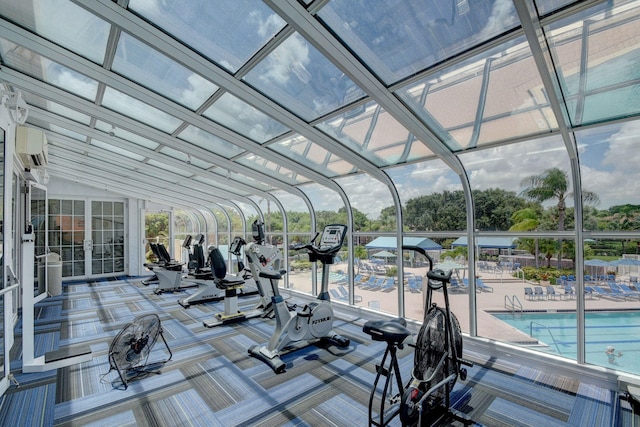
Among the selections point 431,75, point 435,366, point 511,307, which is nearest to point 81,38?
point 431,75

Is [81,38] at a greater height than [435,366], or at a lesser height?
greater

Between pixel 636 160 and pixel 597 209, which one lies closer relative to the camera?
pixel 597 209

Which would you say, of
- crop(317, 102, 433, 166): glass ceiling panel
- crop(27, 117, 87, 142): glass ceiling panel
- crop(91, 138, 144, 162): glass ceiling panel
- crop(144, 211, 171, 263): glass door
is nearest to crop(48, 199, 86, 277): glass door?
Result: crop(144, 211, 171, 263): glass door

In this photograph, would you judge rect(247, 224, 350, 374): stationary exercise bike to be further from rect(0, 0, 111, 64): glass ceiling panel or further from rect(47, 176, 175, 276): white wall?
rect(47, 176, 175, 276): white wall

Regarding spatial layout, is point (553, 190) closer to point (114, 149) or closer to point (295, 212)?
point (295, 212)

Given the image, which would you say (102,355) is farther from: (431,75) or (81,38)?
(431,75)

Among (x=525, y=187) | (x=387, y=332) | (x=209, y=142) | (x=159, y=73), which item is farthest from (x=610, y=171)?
(x=209, y=142)

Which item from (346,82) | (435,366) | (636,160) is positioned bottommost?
(435,366)

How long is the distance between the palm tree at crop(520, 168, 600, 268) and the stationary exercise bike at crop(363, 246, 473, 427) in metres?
1.93

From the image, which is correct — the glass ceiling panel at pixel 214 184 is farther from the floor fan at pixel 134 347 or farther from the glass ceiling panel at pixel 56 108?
the floor fan at pixel 134 347

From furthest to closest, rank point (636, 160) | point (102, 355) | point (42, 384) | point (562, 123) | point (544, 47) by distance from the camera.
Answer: point (102, 355) < point (636, 160) < point (42, 384) < point (562, 123) < point (544, 47)

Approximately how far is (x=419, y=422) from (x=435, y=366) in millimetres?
488

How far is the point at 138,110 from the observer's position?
399cm

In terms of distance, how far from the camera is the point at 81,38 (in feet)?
9.03
